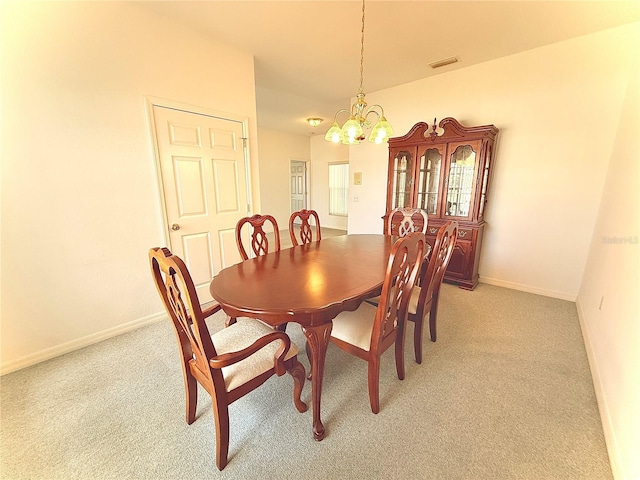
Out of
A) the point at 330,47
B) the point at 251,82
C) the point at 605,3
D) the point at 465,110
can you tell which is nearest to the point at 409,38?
the point at 330,47

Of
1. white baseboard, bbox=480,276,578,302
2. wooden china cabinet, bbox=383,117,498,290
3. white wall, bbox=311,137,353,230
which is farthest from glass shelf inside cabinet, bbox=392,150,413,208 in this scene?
white wall, bbox=311,137,353,230

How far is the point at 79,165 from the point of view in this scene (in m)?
2.00

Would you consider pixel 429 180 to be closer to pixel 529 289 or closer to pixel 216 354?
pixel 529 289

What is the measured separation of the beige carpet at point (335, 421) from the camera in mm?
1219

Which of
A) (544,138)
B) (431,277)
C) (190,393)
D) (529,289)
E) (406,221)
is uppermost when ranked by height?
(544,138)

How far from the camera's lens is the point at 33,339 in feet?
Result: 6.34

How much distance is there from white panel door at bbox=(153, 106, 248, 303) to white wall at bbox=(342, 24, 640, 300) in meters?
2.71

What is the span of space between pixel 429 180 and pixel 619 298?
2.19m

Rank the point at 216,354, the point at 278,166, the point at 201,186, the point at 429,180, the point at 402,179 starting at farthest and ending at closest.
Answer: the point at 278,166
the point at 402,179
the point at 429,180
the point at 201,186
the point at 216,354

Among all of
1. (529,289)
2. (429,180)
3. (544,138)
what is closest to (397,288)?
(429,180)

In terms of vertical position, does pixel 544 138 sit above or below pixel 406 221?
above

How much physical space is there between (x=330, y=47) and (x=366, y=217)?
2.45 meters

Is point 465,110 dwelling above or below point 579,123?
above

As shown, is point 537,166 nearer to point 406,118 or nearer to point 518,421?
point 406,118
